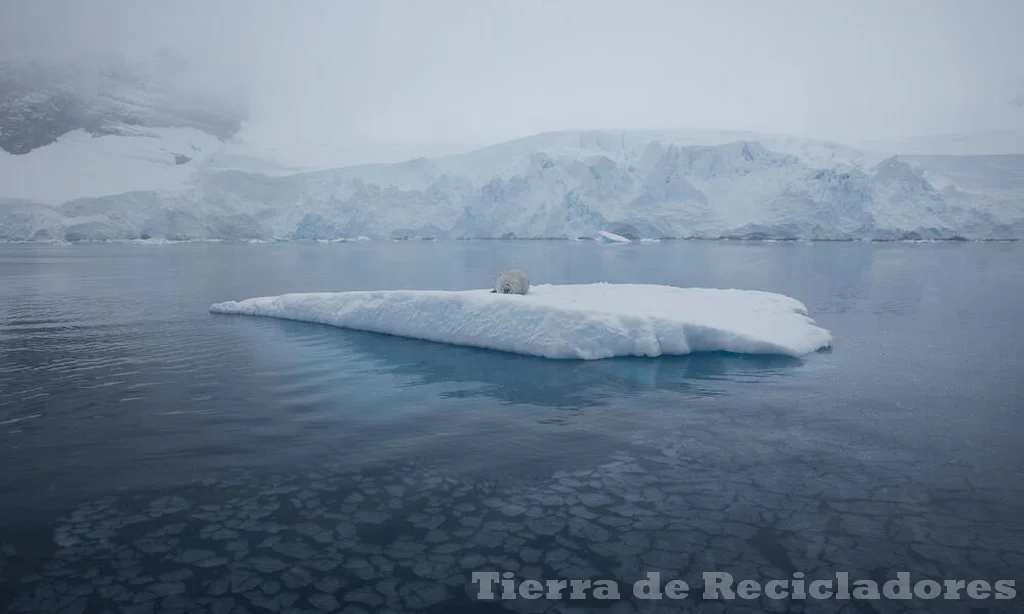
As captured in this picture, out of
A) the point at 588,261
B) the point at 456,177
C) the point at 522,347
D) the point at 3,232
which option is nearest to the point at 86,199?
the point at 3,232

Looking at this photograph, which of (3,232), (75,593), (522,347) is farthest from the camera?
(3,232)

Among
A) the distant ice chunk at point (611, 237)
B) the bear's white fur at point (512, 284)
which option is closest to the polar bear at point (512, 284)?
the bear's white fur at point (512, 284)

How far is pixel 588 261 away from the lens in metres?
45.2

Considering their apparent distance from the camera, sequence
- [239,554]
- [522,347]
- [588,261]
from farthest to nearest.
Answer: [588,261]
[522,347]
[239,554]

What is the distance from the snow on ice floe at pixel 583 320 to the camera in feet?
43.4

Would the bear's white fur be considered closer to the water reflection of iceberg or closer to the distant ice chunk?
the water reflection of iceberg

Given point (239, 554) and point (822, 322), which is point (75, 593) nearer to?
point (239, 554)

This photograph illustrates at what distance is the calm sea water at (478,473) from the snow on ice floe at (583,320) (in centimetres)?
51

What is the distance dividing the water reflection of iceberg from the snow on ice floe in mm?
261

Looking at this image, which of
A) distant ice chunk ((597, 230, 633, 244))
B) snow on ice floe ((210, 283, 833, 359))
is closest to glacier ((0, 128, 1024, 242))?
distant ice chunk ((597, 230, 633, 244))

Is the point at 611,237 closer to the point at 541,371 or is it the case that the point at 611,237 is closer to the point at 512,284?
the point at 512,284

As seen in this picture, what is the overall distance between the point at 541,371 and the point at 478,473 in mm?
5217

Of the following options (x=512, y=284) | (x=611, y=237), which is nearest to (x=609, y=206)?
(x=611, y=237)

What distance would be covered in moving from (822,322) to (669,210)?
5276cm
